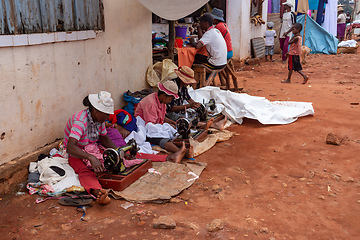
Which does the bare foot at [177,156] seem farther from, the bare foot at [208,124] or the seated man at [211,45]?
the seated man at [211,45]

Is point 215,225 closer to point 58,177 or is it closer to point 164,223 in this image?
point 164,223

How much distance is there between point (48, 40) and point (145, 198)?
2102mm

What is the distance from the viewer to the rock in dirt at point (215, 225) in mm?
2830

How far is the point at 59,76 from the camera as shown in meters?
4.16

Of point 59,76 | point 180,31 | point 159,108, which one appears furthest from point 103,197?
point 180,31

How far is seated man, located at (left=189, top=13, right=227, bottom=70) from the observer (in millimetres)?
7172

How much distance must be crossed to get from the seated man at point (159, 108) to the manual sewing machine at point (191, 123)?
138 mm

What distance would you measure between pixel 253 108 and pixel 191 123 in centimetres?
180

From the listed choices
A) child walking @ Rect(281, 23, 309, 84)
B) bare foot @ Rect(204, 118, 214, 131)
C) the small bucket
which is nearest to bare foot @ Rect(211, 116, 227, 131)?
bare foot @ Rect(204, 118, 214, 131)

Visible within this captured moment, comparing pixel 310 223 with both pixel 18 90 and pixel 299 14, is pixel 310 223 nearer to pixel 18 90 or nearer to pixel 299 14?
pixel 18 90

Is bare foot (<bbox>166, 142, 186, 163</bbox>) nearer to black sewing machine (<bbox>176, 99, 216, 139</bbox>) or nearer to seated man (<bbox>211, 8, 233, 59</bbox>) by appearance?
black sewing machine (<bbox>176, 99, 216, 139</bbox>)

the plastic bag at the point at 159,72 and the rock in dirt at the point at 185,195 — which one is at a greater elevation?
the plastic bag at the point at 159,72

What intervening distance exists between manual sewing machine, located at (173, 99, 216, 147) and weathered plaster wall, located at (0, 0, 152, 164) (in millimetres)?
1296

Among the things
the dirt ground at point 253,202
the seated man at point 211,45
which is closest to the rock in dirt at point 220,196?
the dirt ground at point 253,202
